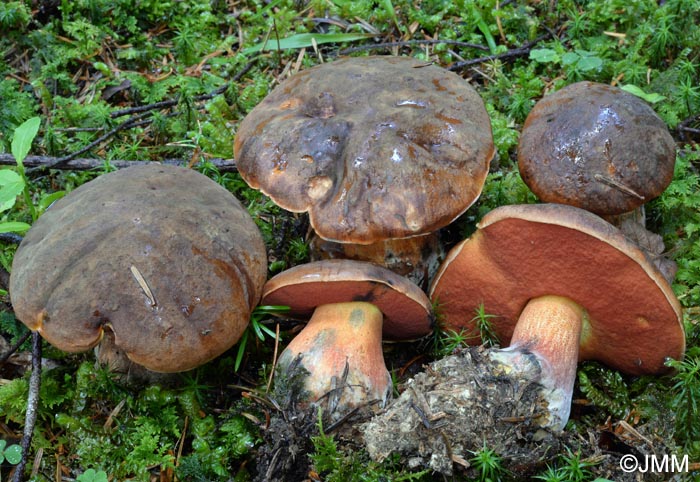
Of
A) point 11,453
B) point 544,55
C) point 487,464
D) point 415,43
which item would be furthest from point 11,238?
point 544,55

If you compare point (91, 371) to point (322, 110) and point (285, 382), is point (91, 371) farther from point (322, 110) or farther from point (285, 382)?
point (322, 110)

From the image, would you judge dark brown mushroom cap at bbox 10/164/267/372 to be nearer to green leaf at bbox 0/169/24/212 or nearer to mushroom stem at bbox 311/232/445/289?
green leaf at bbox 0/169/24/212

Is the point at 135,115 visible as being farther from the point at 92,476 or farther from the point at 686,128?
the point at 686,128

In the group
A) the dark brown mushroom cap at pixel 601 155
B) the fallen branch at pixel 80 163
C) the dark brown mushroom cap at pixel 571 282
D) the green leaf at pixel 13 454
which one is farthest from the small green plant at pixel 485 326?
the green leaf at pixel 13 454

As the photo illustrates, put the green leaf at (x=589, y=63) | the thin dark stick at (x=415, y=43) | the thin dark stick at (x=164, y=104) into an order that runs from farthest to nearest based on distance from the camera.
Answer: the thin dark stick at (x=415, y=43)
the thin dark stick at (x=164, y=104)
the green leaf at (x=589, y=63)

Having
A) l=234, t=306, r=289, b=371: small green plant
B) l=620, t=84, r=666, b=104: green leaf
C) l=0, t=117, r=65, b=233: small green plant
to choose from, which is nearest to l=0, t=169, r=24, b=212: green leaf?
l=0, t=117, r=65, b=233: small green plant

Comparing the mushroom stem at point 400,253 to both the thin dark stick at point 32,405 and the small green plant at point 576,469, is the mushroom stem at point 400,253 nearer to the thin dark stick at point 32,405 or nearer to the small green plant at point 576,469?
the small green plant at point 576,469

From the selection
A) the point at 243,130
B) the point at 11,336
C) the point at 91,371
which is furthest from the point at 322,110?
the point at 11,336
